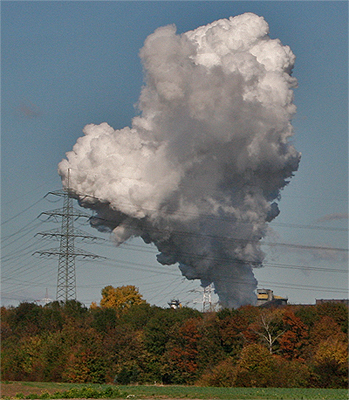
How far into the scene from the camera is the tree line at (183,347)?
66.6m

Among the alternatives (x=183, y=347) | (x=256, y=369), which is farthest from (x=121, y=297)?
(x=256, y=369)

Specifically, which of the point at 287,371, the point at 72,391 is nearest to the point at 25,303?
the point at 287,371

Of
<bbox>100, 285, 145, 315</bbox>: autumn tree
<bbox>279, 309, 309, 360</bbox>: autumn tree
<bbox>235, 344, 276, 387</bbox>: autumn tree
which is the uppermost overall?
<bbox>100, 285, 145, 315</bbox>: autumn tree

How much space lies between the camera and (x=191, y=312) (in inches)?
4277

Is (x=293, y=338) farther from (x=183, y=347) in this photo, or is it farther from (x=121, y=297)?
(x=121, y=297)

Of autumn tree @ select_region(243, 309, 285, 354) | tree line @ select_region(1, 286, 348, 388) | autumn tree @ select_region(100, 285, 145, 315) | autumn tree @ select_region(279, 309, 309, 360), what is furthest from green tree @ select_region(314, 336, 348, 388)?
autumn tree @ select_region(100, 285, 145, 315)

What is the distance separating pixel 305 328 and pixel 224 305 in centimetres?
1275

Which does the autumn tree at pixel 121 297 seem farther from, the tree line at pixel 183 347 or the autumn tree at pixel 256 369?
the autumn tree at pixel 256 369

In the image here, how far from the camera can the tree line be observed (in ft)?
218

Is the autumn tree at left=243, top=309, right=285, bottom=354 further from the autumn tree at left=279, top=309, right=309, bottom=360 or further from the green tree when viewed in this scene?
the green tree

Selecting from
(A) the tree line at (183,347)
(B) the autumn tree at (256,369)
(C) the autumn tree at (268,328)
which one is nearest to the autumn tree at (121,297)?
(A) the tree line at (183,347)

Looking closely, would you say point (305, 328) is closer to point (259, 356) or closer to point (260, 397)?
point (259, 356)

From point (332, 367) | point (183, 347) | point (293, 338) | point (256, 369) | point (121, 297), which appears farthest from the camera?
point (121, 297)

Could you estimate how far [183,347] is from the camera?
8844cm
